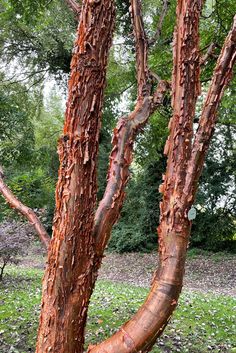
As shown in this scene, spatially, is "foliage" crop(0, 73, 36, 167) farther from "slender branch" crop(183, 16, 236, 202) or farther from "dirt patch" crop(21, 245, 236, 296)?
"slender branch" crop(183, 16, 236, 202)

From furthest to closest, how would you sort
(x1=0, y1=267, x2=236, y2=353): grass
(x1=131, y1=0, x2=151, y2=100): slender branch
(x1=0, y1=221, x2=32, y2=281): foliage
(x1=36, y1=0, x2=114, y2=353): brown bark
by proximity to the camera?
(x1=0, y1=221, x2=32, y2=281): foliage, (x1=0, y1=267, x2=236, y2=353): grass, (x1=131, y1=0, x2=151, y2=100): slender branch, (x1=36, y1=0, x2=114, y2=353): brown bark

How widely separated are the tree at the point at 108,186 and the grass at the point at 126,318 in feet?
12.8

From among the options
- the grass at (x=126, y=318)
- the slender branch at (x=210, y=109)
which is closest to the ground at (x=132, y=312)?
the grass at (x=126, y=318)

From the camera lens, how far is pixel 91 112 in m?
1.18

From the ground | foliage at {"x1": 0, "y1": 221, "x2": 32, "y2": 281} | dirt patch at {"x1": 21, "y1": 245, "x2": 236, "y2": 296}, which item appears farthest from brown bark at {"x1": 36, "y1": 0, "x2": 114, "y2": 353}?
dirt patch at {"x1": 21, "y1": 245, "x2": 236, "y2": 296}

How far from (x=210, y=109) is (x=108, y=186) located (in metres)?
0.42

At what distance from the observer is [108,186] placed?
1.27 m

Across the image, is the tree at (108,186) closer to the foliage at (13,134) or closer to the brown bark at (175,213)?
the brown bark at (175,213)

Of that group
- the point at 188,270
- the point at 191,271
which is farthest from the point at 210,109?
the point at 188,270

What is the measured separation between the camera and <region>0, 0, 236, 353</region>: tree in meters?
1.02

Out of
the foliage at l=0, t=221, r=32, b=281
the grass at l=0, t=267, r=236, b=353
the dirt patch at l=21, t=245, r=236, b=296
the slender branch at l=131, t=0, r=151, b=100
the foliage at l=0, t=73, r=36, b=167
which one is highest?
the foliage at l=0, t=73, r=36, b=167

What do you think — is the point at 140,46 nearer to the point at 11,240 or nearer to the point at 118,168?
the point at 118,168

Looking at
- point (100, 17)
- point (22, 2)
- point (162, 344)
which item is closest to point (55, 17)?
point (22, 2)

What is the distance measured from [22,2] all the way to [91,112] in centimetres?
541
